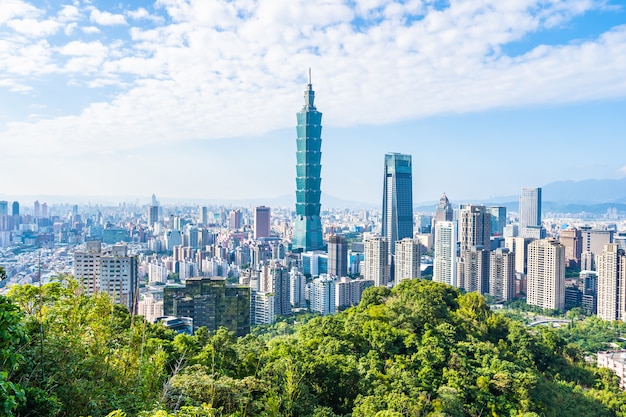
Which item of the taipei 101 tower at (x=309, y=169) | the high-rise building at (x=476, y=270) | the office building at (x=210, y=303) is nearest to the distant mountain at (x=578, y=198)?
the taipei 101 tower at (x=309, y=169)

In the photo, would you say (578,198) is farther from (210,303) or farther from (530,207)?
(210,303)

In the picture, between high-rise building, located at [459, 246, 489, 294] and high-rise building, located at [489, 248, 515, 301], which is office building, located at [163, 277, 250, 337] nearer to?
high-rise building, located at [459, 246, 489, 294]

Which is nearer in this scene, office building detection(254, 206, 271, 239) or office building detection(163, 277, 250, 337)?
office building detection(163, 277, 250, 337)

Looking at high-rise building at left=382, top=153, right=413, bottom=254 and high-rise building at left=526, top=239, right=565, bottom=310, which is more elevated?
high-rise building at left=382, top=153, right=413, bottom=254

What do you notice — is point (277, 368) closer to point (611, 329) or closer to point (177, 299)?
point (177, 299)

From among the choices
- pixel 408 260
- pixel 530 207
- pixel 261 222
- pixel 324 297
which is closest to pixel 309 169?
pixel 408 260

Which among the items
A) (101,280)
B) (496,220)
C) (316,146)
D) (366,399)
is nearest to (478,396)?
(366,399)

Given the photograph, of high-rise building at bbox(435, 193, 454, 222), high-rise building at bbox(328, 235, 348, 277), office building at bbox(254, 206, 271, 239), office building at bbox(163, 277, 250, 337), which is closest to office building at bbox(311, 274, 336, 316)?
high-rise building at bbox(328, 235, 348, 277)
